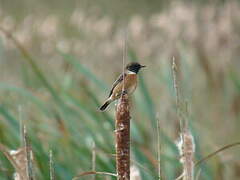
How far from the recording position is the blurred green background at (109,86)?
9.02 ft

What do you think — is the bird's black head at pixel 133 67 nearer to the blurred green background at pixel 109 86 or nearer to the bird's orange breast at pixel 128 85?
the bird's orange breast at pixel 128 85

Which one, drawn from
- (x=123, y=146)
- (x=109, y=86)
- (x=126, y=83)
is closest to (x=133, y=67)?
(x=126, y=83)

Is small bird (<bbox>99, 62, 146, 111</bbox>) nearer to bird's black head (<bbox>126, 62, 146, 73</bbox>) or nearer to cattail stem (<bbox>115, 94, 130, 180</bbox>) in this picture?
bird's black head (<bbox>126, 62, 146, 73</bbox>)

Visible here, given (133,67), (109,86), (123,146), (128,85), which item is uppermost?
(109,86)

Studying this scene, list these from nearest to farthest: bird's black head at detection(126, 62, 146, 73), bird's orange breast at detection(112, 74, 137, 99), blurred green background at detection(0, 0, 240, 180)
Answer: bird's orange breast at detection(112, 74, 137, 99)
bird's black head at detection(126, 62, 146, 73)
blurred green background at detection(0, 0, 240, 180)

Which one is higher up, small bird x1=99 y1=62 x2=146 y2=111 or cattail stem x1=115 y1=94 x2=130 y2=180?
small bird x1=99 y1=62 x2=146 y2=111

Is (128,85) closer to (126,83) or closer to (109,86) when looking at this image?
(126,83)

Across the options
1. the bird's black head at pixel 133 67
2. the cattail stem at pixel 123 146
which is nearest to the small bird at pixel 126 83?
the bird's black head at pixel 133 67

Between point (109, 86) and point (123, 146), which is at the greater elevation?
point (109, 86)

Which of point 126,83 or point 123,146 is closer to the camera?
point 123,146

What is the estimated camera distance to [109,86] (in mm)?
3805

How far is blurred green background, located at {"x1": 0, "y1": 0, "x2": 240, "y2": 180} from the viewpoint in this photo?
2.75 metres

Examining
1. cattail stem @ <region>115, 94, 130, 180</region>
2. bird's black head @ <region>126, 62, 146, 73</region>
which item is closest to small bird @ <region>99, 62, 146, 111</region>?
bird's black head @ <region>126, 62, 146, 73</region>

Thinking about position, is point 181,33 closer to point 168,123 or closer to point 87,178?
point 168,123
